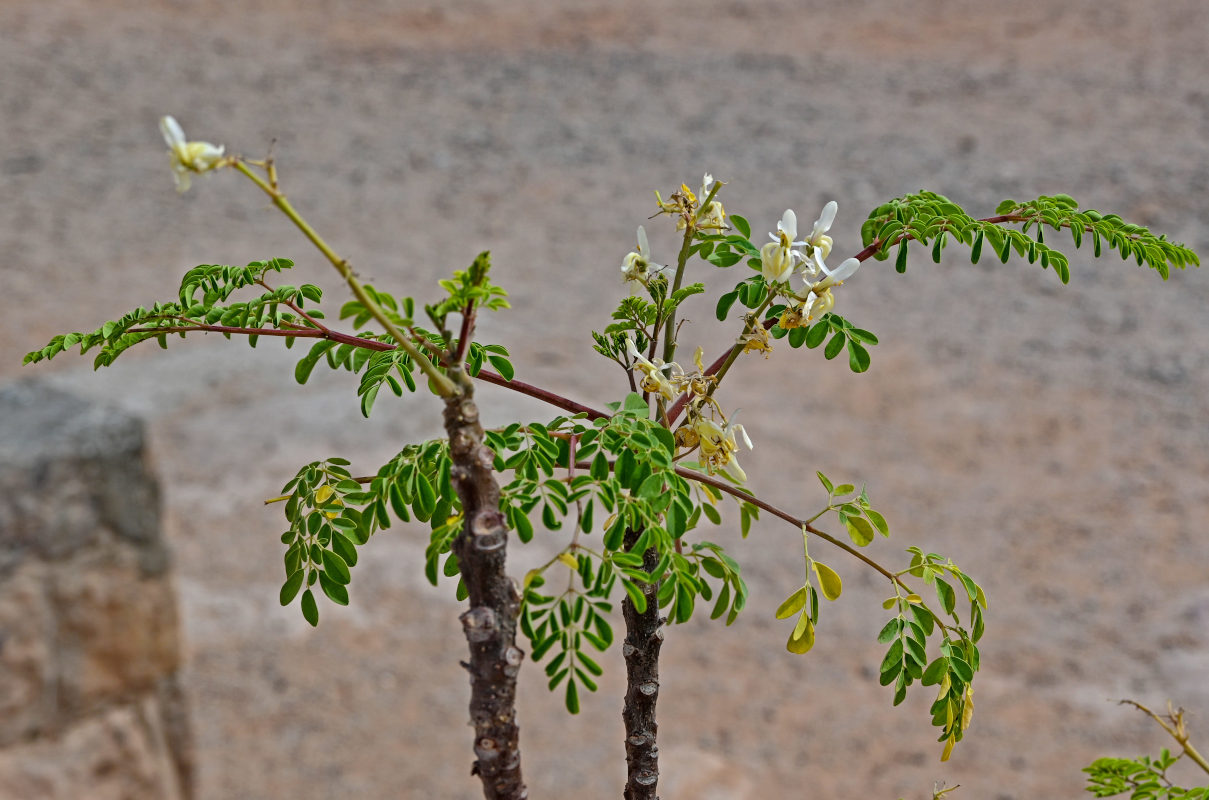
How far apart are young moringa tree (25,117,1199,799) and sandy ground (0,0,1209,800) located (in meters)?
2.88

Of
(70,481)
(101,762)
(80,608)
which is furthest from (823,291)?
(101,762)

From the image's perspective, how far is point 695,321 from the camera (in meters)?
6.62

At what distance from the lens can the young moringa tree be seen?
879 mm

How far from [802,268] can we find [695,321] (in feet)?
18.4

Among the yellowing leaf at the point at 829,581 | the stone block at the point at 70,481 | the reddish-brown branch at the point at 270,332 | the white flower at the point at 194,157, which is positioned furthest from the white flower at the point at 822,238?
the stone block at the point at 70,481

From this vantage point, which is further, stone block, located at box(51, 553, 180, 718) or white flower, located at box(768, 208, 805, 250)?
stone block, located at box(51, 553, 180, 718)

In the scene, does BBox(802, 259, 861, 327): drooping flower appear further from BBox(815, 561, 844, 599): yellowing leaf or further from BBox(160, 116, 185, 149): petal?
BBox(160, 116, 185, 149): petal

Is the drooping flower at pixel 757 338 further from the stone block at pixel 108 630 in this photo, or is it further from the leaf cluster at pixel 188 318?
the stone block at pixel 108 630

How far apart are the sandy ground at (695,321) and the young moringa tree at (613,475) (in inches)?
113

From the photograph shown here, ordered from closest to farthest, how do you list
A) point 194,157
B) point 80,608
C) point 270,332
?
point 194,157
point 270,332
point 80,608

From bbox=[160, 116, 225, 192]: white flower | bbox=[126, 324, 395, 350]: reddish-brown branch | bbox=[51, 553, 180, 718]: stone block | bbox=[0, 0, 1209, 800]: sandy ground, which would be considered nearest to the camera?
bbox=[160, 116, 225, 192]: white flower

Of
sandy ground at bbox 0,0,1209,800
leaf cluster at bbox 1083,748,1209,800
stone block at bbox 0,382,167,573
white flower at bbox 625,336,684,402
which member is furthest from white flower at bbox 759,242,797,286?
sandy ground at bbox 0,0,1209,800

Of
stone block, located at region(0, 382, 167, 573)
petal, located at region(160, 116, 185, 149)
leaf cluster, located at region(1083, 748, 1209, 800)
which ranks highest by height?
stone block, located at region(0, 382, 167, 573)

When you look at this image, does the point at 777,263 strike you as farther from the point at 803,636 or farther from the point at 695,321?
the point at 695,321
